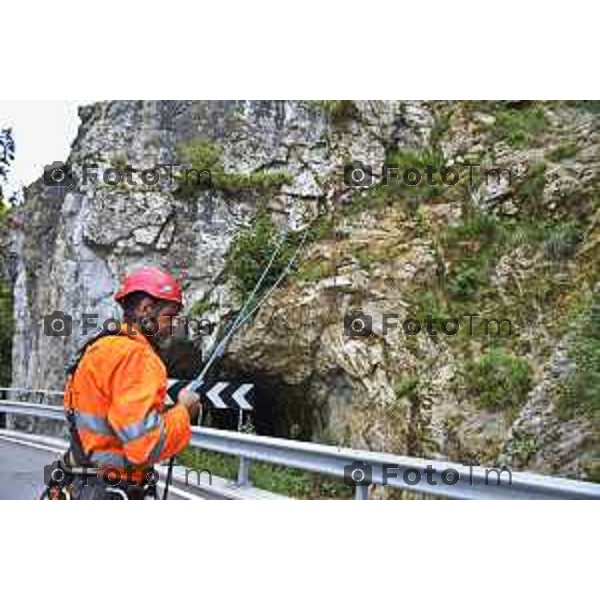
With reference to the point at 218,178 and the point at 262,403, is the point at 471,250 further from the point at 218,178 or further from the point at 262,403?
the point at 218,178

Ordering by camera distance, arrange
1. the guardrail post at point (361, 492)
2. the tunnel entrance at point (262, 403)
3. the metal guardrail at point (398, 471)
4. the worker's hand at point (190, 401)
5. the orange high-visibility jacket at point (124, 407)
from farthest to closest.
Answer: the tunnel entrance at point (262, 403) < the guardrail post at point (361, 492) < the metal guardrail at point (398, 471) < the worker's hand at point (190, 401) < the orange high-visibility jacket at point (124, 407)

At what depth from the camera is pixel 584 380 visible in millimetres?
6133

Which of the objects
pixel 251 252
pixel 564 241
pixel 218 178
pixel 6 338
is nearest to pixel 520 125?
pixel 564 241

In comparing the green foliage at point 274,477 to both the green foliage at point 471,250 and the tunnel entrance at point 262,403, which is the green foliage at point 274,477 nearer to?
the tunnel entrance at point 262,403

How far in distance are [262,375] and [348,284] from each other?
3.85 ft

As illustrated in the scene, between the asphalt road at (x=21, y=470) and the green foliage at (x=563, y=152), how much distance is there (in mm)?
5082

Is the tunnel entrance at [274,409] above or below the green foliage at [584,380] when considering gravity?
below

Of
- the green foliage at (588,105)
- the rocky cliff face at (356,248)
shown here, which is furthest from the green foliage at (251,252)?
the green foliage at (588,105)

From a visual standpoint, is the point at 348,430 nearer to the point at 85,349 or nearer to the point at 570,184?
the point at 570,184

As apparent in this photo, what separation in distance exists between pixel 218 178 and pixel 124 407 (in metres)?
6.83

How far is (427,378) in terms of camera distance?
25.8 feet

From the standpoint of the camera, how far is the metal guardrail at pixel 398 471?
14.5 feet

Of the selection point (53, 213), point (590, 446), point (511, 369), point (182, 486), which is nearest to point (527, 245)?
point (511, 369)

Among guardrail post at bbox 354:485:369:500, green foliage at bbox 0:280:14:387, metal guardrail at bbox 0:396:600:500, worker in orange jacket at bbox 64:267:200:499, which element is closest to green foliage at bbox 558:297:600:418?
metal guardrail at bbox 0:396:600:500
